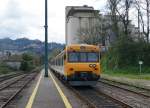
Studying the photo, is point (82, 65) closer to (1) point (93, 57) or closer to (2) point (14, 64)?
(1) point (93, 57)

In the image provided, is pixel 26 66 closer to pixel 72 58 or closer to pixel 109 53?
pixel 109 53

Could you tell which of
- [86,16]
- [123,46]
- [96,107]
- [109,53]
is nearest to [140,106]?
[96,107]

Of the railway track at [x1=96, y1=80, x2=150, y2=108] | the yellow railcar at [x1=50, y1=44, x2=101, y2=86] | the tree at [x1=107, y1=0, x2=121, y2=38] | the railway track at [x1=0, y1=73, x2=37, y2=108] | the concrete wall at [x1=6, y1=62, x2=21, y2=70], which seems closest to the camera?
the railway track at [x1=96, y1=80, x2=150, y2=108]

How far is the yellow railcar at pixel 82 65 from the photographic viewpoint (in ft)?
98.7

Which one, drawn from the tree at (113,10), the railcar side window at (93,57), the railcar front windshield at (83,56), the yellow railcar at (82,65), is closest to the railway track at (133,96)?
the yellow railcar at (82,65)

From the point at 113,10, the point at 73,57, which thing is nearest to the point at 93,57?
the point at 73,57

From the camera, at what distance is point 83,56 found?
30.8 metres

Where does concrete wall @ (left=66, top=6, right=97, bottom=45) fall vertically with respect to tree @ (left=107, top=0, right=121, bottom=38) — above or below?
above

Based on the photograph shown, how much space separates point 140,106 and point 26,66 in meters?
109

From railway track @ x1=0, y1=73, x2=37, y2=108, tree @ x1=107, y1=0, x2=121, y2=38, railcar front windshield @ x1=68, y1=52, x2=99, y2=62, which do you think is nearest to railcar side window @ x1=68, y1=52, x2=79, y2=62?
railcar front windshield @ x1=68, y1=52, x2=99, y2=62

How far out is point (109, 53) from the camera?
252 ft

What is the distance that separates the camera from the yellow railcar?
3008 centimetres

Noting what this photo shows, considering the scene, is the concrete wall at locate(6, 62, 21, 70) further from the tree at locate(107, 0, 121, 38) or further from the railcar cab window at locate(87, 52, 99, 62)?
the railcar cab window at locate(87, 52, 99, 62)

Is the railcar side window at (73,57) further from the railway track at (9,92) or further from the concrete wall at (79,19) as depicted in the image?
the concrete wall at (79,19)
